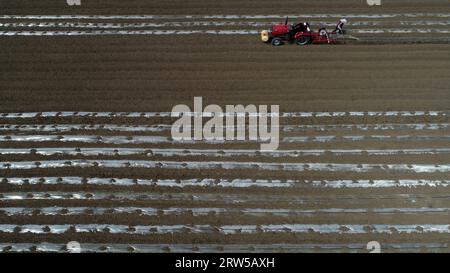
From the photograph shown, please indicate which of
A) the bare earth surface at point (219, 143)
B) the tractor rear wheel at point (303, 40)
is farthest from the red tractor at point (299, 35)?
the bare earth surface at point (219, 143)

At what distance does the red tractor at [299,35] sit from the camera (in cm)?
1291

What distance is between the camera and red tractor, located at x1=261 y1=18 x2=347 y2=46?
1291cm

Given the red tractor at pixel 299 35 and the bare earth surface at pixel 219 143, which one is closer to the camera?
the bare earth surface at pixel 219 143

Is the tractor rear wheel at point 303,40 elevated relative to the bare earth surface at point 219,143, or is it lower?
elevated

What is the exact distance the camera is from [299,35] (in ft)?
42.3

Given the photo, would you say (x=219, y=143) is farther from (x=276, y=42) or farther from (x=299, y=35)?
(x=299, y=35)

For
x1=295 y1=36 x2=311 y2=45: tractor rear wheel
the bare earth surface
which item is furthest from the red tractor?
the bare earth surface

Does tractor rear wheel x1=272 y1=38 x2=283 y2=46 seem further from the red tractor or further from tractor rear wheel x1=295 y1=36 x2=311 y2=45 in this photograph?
tractor rear wheel x1=295 y1=36 x2=311 y2=45

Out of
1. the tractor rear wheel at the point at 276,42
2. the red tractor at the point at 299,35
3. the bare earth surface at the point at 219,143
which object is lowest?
the bare earth surface at the point at 219,143

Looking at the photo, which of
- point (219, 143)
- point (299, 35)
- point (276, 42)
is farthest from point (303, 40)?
point (219, 143)

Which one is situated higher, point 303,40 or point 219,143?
point 303,40

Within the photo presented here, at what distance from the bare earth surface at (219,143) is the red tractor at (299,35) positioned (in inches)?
11.5

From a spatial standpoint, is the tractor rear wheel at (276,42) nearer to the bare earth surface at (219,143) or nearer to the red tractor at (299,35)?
the red tractor at (299,35)

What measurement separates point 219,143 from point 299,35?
183 inches
